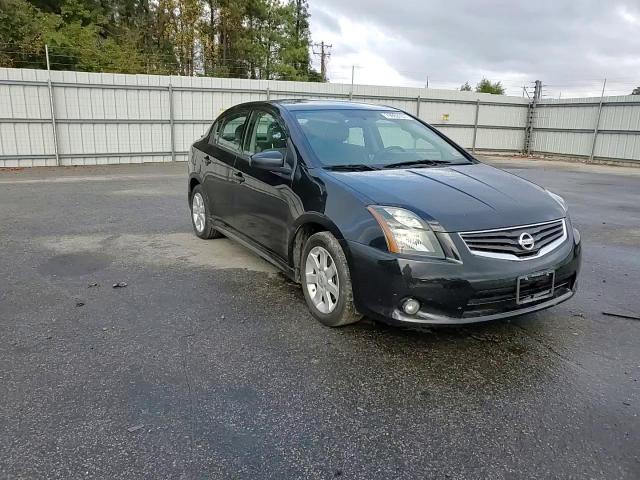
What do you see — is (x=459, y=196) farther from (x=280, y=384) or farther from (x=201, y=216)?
(x=201, y=216)

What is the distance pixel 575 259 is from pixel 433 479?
1949mm

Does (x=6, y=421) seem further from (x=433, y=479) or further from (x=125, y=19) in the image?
(x=125, y=19)

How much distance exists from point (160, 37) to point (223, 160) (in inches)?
1170

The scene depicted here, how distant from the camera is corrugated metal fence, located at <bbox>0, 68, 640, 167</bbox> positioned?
46.0ft

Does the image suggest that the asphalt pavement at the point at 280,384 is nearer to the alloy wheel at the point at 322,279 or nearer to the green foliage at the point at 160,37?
the alloy wheel at the point at 322,279

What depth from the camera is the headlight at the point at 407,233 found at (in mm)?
2939

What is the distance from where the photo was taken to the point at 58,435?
2.33 m

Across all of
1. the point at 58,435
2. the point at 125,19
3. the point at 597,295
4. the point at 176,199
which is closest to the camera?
the point at 58,435

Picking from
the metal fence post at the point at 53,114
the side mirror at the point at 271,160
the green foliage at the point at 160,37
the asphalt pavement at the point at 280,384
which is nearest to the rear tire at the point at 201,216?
the asphalt pavement at the point at 280,384

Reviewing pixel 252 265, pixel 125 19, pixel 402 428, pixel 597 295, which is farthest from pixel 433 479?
pixel 125 19

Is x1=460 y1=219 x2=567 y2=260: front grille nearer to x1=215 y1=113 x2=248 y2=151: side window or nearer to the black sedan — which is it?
the black sedan

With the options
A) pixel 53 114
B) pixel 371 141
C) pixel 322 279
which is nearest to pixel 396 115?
pixel 371 141

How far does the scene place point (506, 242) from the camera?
2.99 metres

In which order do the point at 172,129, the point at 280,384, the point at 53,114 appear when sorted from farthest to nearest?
the point at 172,129
the point at 53,114
the point at 280,384
